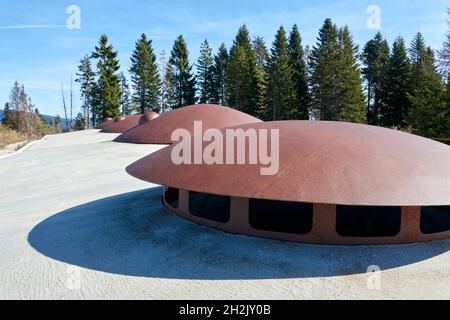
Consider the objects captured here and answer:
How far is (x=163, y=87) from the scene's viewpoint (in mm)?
69438

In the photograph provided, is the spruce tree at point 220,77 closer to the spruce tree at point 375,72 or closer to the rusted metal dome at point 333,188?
the spruce tree at point 375,72

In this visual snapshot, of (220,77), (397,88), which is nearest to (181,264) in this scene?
(397,88)

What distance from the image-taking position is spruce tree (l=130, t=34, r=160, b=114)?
204 feet

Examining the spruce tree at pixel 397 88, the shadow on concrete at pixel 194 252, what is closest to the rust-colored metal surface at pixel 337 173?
→ the shadow on concrete at pixel 194 252

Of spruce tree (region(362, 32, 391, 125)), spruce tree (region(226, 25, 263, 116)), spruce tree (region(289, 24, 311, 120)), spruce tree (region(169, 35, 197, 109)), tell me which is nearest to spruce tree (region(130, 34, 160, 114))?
spruce tree (region(169, 35, 197, 109))

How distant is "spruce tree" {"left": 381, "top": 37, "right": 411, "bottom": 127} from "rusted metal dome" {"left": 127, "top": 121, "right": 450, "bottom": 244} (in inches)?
1741

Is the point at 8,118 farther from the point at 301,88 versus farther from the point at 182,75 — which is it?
the point at 301,88

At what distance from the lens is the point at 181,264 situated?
20.1 ft

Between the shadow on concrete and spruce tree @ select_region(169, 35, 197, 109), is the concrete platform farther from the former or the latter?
spruce tree @ select_region(169, 35, 197, 109)

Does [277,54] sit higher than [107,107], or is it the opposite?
[277,54]

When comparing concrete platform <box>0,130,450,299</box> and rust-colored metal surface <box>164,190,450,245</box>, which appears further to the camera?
rust-colored metal surface <box>164,190,450,245</box>

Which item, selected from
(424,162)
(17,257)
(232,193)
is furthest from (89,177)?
(424,162)

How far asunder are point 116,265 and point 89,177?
10.1 metres
